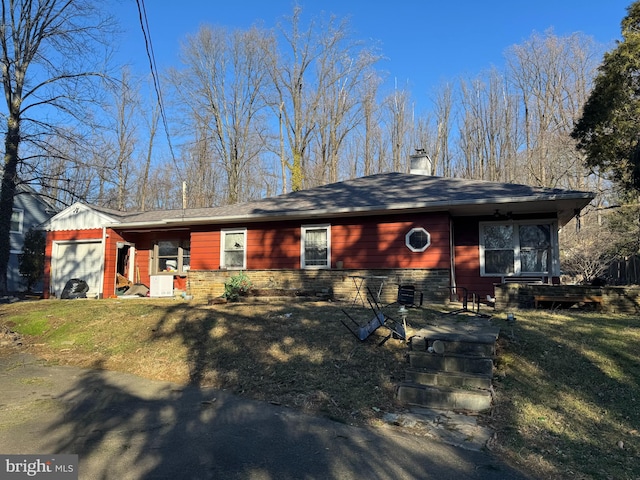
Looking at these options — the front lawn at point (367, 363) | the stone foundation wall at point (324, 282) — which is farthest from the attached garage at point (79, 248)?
the front lawn at point (367, 363)

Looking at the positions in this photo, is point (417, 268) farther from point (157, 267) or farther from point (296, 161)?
Result: point (296, 161)

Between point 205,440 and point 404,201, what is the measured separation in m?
8.70

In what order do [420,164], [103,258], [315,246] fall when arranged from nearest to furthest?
[315,246] → [103,258] → [420,164]

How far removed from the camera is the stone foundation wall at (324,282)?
11.4 m

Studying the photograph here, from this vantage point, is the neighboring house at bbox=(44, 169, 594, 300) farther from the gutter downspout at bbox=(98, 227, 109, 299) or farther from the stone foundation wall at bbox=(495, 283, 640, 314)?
the stone foundation wall at bbox=(495, 283, 640, 314)

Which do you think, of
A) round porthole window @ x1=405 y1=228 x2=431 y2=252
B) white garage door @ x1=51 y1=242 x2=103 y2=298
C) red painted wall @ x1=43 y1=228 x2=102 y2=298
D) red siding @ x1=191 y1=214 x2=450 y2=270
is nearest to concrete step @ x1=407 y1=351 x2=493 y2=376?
red siding @ x1=191 y1=214 x2=450 y2=270

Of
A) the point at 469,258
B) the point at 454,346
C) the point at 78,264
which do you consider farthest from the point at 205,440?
the point at 78,264

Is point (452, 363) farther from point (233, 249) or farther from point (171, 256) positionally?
point (171, 256)

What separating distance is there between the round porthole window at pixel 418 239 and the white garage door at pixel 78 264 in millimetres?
11304

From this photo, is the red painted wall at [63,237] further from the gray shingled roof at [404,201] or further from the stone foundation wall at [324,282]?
the stone foundation wall at [324,282]

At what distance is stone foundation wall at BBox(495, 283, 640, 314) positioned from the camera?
8.79 metres

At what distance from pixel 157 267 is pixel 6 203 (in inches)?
204

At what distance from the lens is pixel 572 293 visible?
924cm

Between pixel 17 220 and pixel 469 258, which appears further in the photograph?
pixel 17 220
